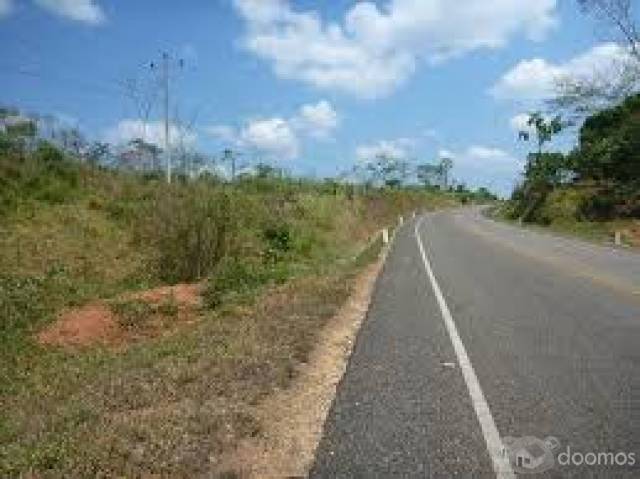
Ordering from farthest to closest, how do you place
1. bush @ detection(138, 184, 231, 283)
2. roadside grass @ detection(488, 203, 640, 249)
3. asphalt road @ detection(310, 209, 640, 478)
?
roadside grass @ detection(488, 203, 640, 249)
bush @ detection(138, 184, 231, 283)
asphalt road @ detection(310, 209, 640, 478)

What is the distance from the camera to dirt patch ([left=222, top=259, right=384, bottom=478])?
727 cm

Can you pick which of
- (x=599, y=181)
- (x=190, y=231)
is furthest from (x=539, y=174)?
(x=190, y=231)

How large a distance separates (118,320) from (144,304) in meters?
0.75

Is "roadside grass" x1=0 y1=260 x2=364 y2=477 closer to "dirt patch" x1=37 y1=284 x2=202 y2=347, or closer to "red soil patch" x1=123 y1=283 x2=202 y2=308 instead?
"dirt patch" x1=37 y1=284 x2=202 y2=347

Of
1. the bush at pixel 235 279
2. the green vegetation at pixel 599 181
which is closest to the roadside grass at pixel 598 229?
the green vegetation at pixel 599 181

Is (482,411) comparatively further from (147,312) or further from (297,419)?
(147,312)

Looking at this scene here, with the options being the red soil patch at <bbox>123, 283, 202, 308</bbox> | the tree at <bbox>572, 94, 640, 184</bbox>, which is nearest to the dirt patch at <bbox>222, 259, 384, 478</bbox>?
Answer: the red soil patch at <bbox>123, 283, 202, 308</bbox>

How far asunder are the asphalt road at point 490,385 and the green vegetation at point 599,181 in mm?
32035

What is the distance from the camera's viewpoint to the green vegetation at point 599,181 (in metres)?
58.1

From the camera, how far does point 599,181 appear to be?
65562 mm

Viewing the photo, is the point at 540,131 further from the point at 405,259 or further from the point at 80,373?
the point at 80,373

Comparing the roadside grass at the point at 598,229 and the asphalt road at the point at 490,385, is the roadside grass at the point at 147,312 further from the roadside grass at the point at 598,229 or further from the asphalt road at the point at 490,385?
the roadside grass at the point at 598,229

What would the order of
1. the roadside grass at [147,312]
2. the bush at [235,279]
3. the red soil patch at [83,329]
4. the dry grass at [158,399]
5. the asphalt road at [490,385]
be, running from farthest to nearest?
the bush at [235,279], the red soil patch at [83,329], the roadside grass at [147,312], the dry grass at [158,399], the asphalt road at [490,385]

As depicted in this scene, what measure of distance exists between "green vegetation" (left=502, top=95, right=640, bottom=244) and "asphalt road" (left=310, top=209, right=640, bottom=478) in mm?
32035
